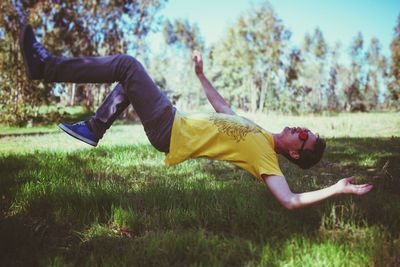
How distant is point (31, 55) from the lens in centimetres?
328

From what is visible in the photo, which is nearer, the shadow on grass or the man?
the shadow on grass

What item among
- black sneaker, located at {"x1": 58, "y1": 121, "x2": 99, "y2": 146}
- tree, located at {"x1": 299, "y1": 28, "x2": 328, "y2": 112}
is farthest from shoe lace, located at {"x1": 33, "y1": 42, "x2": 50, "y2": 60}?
tree, located at {"x1": 299, "y1": 28, "x2": 328, "y2": 112}

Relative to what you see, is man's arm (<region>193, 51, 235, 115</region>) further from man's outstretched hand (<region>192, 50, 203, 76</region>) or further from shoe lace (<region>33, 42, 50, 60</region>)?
shoe lace (<region>33, 42, 50, 60</region>)

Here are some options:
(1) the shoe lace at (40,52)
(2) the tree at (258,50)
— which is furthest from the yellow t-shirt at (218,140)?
(2) the tree at (258,50)

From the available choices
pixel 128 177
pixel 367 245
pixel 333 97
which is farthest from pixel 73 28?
pixel 333 97

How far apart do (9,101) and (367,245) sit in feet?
47.2

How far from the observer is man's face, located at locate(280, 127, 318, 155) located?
3.81 meters

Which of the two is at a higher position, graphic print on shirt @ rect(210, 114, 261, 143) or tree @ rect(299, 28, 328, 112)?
tree @ rect(299, 28, 328, 112)

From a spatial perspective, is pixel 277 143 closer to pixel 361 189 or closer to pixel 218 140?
pixel 218 140

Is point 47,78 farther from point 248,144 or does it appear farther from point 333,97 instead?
point 333,97

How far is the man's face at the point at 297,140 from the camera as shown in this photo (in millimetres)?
3812

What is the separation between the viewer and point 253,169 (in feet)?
11.4

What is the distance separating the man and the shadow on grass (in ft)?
1.32

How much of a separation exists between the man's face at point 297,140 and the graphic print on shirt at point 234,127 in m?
0.34
